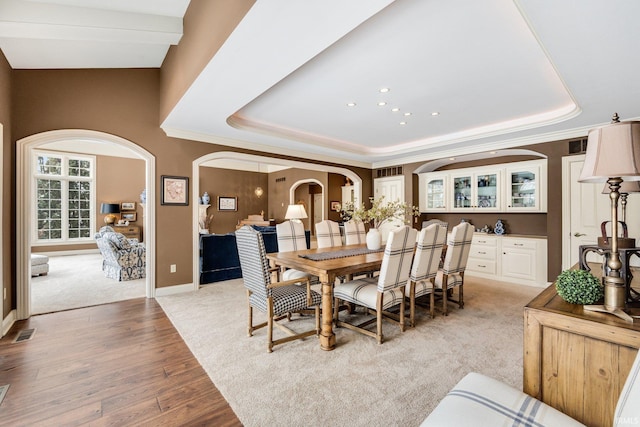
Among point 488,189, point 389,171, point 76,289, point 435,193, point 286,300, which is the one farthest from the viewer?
point 389,171

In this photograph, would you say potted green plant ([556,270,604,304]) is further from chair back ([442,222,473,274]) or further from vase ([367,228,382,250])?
vase ([367,228,382,250])

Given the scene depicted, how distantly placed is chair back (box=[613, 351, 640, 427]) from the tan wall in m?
2.31

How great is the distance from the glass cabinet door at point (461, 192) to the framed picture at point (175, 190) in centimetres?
503

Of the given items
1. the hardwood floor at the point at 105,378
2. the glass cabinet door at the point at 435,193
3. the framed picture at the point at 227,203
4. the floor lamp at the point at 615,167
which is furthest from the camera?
the framed picture at the point at 227,203

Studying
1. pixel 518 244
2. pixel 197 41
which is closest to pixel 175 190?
pixel 197 41

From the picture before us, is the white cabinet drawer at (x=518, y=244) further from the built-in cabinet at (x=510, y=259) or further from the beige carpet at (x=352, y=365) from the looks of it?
the beige carpet at (x=352, y=365)

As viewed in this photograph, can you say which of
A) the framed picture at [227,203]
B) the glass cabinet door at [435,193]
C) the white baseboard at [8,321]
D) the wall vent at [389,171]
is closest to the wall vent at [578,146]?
the glass cabinet door at [435,193]

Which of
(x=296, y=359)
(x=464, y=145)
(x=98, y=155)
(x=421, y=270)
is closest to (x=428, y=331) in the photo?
(x=421, y=270)

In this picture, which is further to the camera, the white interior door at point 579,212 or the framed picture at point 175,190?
the framed picture at point 175,190

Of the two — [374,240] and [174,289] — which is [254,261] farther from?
[174,289]

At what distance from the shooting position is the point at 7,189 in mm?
3082

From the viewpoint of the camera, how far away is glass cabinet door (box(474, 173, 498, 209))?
17.9 ft

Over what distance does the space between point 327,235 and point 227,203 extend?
22.2ft

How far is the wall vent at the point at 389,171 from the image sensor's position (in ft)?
21.9
